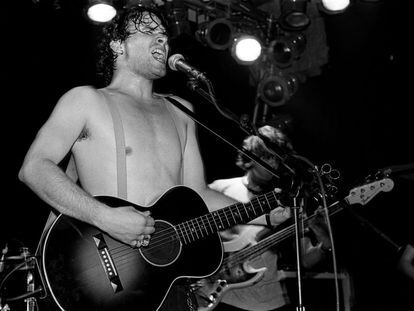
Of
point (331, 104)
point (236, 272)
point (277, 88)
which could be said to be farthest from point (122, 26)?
point (331, 104)

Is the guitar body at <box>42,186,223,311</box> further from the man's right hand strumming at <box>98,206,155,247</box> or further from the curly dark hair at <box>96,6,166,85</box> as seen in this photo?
the curly dark hair at <box>96,6,166,85</box>

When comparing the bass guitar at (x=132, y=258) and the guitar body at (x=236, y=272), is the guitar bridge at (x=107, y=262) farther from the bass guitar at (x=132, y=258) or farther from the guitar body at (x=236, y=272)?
the guitar body at (x=236, y=272)

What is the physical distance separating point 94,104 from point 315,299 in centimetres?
327

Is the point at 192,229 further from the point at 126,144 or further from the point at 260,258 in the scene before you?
the point at 260,258

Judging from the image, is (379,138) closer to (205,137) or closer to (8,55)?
(205,137)

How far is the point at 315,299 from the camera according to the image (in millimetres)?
4586

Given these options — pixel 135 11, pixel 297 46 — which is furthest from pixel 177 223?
pixel 297 46

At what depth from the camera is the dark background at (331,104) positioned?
4.29 meters

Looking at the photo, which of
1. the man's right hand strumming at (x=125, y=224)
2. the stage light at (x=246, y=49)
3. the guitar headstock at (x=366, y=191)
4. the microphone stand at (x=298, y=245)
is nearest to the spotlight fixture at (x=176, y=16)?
the stage light at (x=246, y=49)

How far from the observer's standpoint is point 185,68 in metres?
2.28

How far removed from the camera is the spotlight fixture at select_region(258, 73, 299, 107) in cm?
528

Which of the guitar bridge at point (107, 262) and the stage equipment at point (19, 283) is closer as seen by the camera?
the guitar bridge at point (107, 262)

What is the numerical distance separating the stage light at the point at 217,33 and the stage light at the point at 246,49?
0.08m

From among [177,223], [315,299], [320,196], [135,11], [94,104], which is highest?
[135,11]
